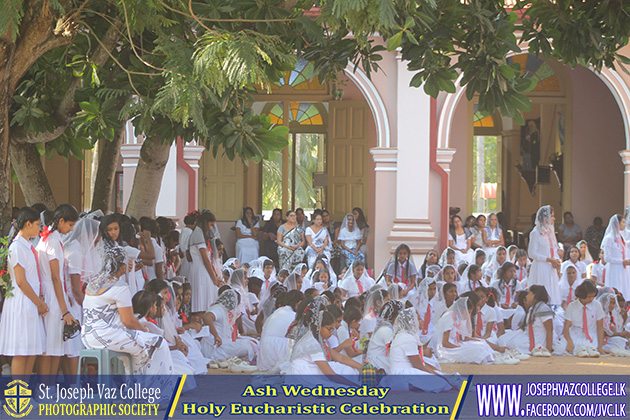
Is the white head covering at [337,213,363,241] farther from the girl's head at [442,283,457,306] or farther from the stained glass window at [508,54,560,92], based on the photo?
the stained glass window at [508,54,560,92]

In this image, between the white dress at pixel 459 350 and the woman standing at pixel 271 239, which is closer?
the white dress at pixel 459 350

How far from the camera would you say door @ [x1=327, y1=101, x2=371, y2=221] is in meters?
17.5

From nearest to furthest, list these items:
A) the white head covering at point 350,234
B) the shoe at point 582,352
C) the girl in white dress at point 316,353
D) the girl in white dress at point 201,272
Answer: the girl in white dress at point 316,353
the shoe at point 582,352
the girl in white dress at point 201,272
the white head covering at point 350,234

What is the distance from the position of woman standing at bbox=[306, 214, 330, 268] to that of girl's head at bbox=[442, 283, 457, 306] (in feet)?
12.8

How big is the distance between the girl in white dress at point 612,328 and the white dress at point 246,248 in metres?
6.62

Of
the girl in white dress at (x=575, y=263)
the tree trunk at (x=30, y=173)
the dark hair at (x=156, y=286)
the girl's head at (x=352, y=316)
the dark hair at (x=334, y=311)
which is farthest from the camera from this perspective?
the girl in white dress at (x=575, y=263)

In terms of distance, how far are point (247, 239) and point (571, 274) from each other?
604 cm

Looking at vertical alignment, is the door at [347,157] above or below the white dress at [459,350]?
above

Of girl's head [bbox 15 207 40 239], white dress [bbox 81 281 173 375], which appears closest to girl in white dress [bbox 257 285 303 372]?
white dress [bbox 81 281 173 375]

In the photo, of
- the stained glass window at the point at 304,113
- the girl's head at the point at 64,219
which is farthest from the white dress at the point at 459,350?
the stained glass window at the point at 304,113

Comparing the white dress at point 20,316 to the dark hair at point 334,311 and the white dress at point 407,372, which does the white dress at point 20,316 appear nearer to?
the dark hair at point 334,311

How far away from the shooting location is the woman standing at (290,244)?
14.1 m

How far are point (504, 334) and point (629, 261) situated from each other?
2827mm

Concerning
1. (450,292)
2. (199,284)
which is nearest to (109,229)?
(199,284)
